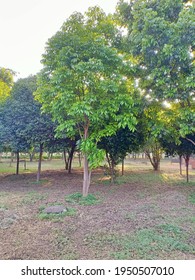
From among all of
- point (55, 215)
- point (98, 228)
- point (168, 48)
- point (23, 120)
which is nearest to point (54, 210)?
point (55, 215)

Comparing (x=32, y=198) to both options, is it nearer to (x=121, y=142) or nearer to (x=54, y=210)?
(x=54, y=210)

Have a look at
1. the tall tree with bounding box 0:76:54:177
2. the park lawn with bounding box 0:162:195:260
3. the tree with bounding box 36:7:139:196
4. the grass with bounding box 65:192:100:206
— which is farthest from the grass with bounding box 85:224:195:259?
the tall tree with bounding box 0:76:54:177

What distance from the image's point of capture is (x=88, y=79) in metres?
6.69

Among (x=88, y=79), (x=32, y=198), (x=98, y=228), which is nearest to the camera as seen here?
(x=98, y=228)

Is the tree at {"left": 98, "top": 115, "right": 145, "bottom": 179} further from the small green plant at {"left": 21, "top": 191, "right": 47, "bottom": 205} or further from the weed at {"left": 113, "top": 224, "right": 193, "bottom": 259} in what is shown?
the weed at {"left": 113, "top": 224, "right": 193, "bottom": 259}

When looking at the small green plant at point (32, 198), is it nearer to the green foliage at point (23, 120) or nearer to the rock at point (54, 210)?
the rock at point (54, 210)

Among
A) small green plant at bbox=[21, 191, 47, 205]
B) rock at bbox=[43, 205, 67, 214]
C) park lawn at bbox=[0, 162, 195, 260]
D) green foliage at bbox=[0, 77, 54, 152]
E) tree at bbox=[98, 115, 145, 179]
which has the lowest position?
park lawn at bbox=[0, 162, 195, 260]

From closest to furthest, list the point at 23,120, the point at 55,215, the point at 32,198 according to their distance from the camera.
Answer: the point at 55,215 → the point at 32,198 → the point at 23,120

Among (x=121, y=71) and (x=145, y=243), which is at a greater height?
(x=121, y=71)

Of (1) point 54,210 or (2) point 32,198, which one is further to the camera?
(2) point 32,198

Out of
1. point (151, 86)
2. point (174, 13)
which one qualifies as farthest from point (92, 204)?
point (174, 13)

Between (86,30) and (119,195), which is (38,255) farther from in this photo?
(86,30)

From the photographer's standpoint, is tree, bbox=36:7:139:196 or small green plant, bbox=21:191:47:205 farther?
small green plant, bbox=21:191:47:205

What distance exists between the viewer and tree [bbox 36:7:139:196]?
6.60 m
